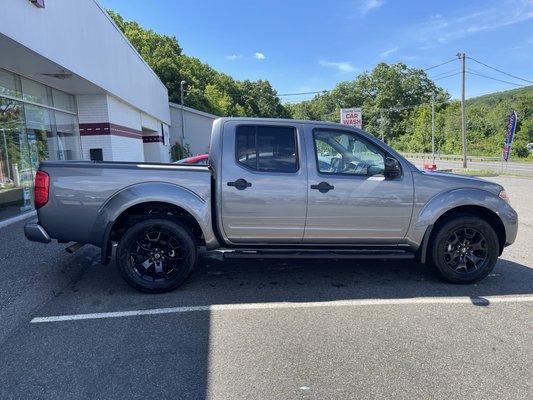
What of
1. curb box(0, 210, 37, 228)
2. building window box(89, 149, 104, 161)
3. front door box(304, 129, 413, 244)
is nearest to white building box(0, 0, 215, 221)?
building window box(89, 149, 104, 161)

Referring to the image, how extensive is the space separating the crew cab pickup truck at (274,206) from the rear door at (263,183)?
0.5 inches

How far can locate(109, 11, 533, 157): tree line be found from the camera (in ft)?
168

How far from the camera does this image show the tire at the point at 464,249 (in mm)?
4770

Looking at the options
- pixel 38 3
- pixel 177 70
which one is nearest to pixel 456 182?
pixel 38 3

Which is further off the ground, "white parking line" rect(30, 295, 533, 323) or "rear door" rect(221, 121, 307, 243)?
"rear door" rect(221, 121, 307, 243)

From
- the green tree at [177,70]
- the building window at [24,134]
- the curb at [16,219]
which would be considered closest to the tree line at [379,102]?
the green tree at [177,70]

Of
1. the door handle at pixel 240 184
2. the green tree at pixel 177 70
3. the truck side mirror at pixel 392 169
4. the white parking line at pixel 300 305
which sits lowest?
the white parking line at pixel 300 305

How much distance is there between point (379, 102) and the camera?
8956 cm

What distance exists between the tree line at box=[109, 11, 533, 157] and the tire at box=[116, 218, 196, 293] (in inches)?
1810

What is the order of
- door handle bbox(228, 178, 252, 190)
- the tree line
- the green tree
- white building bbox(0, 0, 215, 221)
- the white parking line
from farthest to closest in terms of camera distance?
the tree line, the green tree, white building bbox(0, 0, 215, 221), door handle bbox(228, 178, 252, 190), the white parking line

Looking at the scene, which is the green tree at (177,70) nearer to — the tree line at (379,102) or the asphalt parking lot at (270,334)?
the tree line at (379,102)

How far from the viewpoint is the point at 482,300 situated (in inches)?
174

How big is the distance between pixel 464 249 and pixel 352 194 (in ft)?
5.10

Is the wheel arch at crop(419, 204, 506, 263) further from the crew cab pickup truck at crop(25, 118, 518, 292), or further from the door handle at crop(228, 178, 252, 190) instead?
the door handle at crop(228, 178, 252, 190)
